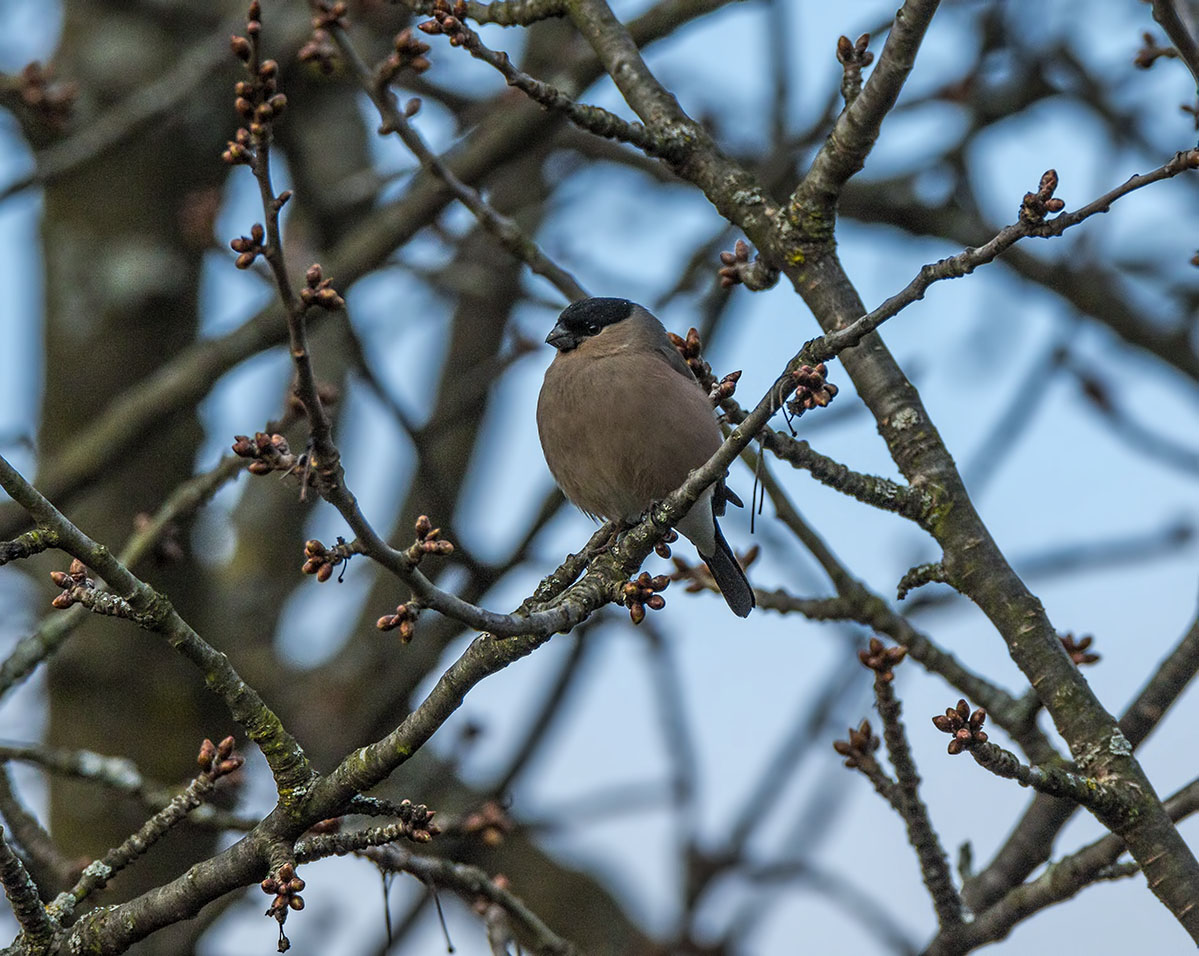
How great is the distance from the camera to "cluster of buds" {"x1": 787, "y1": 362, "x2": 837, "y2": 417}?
8.09 ft

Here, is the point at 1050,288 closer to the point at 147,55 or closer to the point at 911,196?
the point at 911,196

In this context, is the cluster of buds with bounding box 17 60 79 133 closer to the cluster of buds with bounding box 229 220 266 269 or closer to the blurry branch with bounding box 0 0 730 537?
the blurry branch with bounding box 0 0 730 537

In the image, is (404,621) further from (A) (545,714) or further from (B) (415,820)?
→ (A) (545,714)

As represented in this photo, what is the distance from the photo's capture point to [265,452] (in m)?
2.41

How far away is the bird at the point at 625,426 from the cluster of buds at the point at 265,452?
5.45ft

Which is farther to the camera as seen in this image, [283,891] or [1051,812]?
[1051,812]

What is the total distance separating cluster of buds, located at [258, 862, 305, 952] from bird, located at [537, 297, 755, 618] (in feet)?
6.23

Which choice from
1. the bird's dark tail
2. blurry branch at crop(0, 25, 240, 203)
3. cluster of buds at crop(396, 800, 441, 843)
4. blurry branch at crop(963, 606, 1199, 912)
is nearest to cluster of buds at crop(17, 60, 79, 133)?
blurry branch at crop(0, 25, 240, 203)

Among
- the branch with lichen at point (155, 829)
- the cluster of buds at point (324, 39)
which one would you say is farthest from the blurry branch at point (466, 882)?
the cluster of buds at point (324, 39)

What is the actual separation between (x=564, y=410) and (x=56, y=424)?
279cm

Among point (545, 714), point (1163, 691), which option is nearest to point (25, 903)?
point (1163, 691)

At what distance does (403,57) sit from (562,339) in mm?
1334

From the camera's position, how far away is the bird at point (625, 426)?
161 inches

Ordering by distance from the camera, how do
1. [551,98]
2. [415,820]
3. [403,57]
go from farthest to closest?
[403,57] < [551,98] < [415,820]
